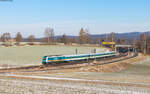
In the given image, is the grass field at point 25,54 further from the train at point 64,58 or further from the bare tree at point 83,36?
the bare tree at point 83,36

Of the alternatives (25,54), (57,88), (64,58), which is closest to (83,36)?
(25,54)

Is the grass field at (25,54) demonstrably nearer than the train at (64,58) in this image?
No

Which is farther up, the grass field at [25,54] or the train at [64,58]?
the train at [64,58]

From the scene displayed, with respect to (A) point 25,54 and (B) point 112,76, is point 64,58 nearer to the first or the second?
(B) point 112,76

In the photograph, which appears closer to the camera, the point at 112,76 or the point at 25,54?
the point at 112,76

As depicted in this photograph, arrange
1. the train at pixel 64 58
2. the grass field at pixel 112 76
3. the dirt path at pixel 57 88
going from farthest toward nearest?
the train at pixel 64 58
the grass field at pixel 112 76
the dirt path at pixel 57 88

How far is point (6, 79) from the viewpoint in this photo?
1016 inches

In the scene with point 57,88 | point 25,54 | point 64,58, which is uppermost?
point 64,58

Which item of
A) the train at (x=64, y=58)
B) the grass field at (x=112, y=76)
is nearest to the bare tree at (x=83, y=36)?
the train at (x=64, y=58)

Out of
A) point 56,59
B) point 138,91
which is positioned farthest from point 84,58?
point 138,91

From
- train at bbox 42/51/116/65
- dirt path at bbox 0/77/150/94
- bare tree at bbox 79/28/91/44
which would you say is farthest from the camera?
bare tree at bbox 79/28/91/44

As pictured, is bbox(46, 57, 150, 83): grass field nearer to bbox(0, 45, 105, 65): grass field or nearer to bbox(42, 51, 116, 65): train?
bbox(42, 51, 116, 65): train

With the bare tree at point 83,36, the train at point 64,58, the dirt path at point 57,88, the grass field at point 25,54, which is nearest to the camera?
the dirt path at point 57,88

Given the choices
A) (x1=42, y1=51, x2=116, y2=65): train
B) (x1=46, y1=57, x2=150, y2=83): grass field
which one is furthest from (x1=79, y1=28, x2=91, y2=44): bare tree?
(x1=46, y1=57, x2=150, y2=83): grass field
